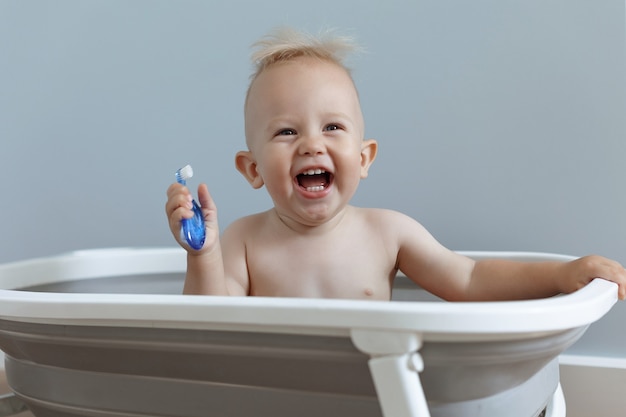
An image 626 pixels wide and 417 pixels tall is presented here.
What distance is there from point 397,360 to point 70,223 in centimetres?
118

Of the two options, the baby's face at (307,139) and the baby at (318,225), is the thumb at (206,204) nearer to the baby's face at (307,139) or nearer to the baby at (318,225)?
the baby at (318,225)

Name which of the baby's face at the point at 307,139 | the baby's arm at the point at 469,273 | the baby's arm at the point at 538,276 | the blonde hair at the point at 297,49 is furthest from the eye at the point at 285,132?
the baby's arm at the point at 538,276

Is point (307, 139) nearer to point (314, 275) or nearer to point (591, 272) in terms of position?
point (314, 275)

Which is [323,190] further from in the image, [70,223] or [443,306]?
[70,223]

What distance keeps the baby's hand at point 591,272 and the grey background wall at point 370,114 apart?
1.26 feet

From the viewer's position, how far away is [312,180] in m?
1.05

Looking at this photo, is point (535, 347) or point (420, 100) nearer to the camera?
point (535, 347)

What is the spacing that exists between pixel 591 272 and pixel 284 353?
376 millimetres

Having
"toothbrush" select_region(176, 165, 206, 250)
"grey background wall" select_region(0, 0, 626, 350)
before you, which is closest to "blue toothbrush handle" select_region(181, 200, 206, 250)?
"toothbrush" select_region(176, 165, 206, 250)

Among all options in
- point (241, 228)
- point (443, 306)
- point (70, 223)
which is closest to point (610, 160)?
point (241, 228)

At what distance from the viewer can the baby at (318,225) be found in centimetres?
Answer: 102

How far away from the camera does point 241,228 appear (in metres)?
1.12

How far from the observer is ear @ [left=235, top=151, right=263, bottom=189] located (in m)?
1.10

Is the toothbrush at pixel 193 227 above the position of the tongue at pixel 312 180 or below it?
below
